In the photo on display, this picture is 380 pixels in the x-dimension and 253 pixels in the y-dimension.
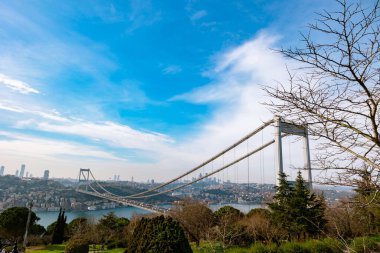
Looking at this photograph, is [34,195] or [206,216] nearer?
[206,216]

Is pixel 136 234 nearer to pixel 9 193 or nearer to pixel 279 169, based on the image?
pixel 279 169

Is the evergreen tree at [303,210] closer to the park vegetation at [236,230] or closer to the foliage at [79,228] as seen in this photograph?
the park vegetation at [236,230]

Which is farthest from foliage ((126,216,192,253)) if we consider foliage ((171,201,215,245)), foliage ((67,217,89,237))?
foliage ((67,217,89,237))

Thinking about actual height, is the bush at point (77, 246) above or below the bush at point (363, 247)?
Answer: below

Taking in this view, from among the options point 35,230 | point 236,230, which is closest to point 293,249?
point 236,230

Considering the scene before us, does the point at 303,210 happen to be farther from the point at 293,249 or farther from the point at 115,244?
the point at 115,244

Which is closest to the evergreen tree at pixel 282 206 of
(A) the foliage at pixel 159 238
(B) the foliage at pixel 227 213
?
(B) the foliage at pixel 227 213

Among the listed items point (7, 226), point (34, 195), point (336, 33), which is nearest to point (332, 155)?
point (336, 33)
